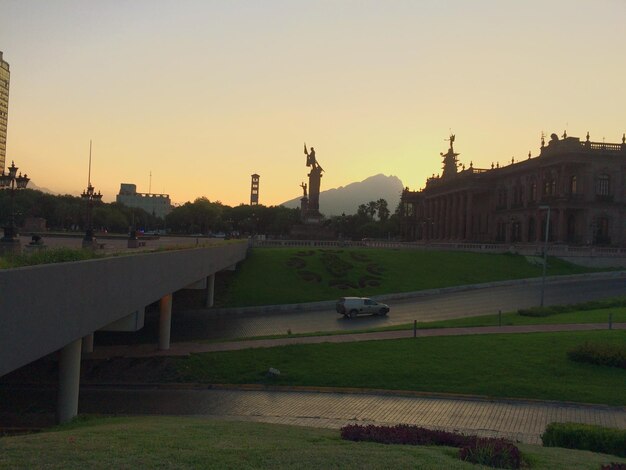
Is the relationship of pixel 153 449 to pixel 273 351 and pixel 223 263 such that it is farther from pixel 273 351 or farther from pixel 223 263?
pixel 223 263

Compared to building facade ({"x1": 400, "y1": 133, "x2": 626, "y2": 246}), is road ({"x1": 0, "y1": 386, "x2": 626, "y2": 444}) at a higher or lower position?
lower

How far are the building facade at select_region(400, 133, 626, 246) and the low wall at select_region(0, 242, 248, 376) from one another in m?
57.6

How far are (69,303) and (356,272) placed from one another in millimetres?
46523

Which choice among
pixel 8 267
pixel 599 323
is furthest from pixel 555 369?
pixel 8 267

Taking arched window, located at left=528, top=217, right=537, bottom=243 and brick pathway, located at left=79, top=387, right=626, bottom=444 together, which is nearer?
brick pathway, located at left=79, top=387, right=626, bottom=444

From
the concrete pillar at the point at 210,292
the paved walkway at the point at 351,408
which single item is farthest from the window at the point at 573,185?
the paved walkway at the point at 351,408

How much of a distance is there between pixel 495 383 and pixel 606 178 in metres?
69.8

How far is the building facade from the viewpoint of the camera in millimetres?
81375

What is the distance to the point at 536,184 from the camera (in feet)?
295

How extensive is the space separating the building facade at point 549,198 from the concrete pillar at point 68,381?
59.5 meters

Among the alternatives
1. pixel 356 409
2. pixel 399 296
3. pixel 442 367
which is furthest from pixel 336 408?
pixel 399 296

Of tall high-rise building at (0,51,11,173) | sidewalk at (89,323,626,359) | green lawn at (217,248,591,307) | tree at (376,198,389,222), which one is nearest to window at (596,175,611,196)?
green lawn at (217,248,591,307)

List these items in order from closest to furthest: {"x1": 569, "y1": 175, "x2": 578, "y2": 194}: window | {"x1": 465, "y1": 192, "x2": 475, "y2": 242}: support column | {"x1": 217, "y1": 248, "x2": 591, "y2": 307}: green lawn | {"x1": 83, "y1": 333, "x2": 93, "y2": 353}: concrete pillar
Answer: {"x1": 83, "y1": 333, "x2": 93, "y2": 353}: concrete pillar → {"x1": 217, "y1": 248, "x2": 591, "y2": 307}: green lawn → {"x1": 569, "y1": 175, "x2": 578, "y2": 194}: window → {"x1": 465, "y1": 192, "x2": 475, "y2": 242}: support column

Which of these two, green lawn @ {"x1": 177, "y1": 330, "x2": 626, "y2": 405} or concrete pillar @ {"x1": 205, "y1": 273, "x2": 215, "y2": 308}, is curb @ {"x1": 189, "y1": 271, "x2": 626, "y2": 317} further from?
green lawn @ {"x1": 177, "y1": 330, "x2": 626, "y2": 405}
